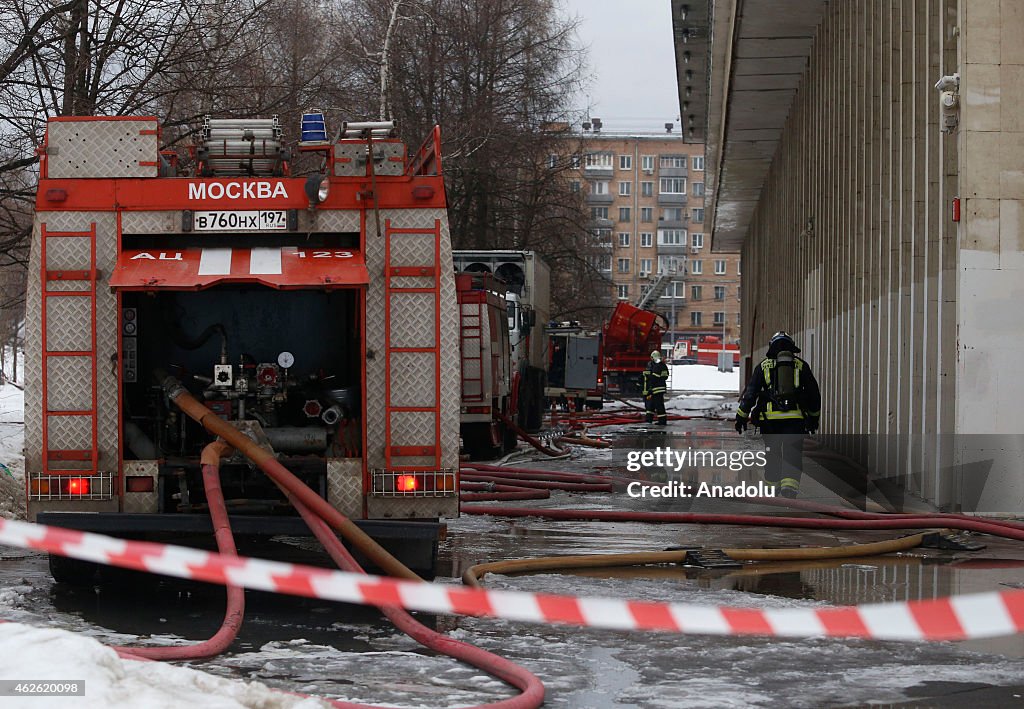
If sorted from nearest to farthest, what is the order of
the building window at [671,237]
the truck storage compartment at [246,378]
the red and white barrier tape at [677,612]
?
1. the red and white barrier tape at [677,612]
2. the truck storage compartment at [246,378]
3. the building window at [671,237]

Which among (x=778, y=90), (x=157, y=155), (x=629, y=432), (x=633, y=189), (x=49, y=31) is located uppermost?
(x=633, y=189)

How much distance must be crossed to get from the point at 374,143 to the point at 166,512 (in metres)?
2.74

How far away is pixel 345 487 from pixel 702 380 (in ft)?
211

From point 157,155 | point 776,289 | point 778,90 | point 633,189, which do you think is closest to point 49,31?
point 157,155

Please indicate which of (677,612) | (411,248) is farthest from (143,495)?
(677,612)

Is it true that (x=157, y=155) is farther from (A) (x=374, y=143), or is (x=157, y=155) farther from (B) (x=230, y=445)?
(B) (x=230, y=445)

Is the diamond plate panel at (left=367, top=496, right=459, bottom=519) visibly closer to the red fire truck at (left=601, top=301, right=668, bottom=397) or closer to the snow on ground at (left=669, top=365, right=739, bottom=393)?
the red fire truck at (left=601, top=301, right=668, bottom=397)

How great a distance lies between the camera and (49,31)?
17.8 metres

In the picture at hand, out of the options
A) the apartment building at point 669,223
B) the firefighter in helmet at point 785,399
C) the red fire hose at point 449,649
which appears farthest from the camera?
the apartment building at point 669,223

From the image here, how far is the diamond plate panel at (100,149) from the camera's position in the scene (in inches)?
345

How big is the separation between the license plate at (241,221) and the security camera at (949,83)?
720 cm

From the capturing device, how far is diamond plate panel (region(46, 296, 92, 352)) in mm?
8633

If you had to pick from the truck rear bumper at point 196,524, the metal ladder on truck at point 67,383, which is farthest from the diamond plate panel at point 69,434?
the truck rear bumper at point 196,524

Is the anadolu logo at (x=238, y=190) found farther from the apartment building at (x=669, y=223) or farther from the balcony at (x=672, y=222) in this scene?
the balcony at (x=672, y=222)
